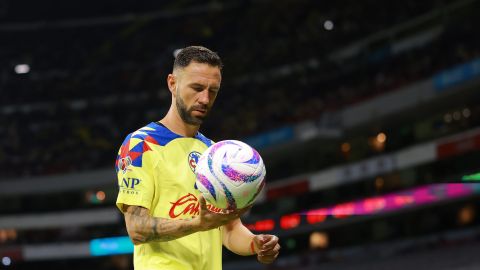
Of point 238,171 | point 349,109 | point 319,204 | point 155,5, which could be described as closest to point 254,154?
point 238,171

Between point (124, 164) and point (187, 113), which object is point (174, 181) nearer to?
point (124, 164)

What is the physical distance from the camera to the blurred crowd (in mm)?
32625

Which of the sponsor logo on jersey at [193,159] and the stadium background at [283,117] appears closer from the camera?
the sponsor logo on jersey at [193,159]

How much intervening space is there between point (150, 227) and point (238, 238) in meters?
0.87

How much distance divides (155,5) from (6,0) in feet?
30.2

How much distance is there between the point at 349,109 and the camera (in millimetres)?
30750

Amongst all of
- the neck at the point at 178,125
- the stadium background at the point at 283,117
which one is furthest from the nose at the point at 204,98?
the stadium background at the point at 283,117

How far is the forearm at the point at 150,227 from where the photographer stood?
445 cm

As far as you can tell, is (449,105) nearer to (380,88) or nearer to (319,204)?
(380,88)

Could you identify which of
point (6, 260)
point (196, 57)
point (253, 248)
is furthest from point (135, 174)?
point (6, 260)

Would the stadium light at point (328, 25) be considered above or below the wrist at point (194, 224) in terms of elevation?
above

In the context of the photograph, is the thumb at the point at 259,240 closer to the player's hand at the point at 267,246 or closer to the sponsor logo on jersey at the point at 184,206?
the player's hand at the point at 267,246

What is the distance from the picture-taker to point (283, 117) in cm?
3434

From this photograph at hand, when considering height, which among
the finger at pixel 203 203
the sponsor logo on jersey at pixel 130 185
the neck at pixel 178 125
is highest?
the neck at pixel 178 125
